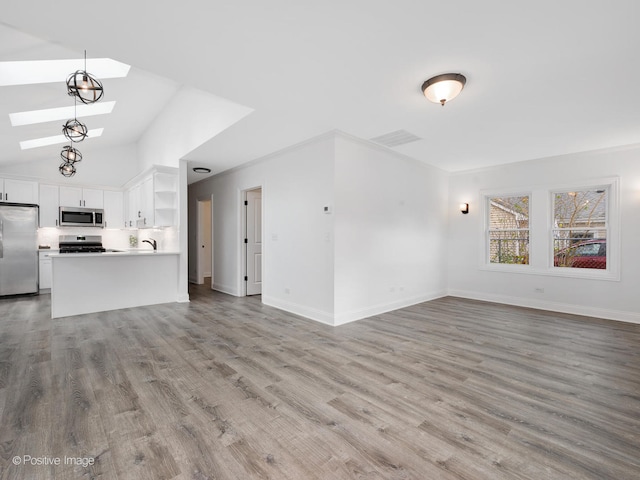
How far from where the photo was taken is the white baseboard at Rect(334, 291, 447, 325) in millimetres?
4264

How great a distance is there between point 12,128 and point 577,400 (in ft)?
27.2

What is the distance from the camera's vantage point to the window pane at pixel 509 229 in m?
5.70

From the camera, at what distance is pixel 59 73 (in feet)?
12.9

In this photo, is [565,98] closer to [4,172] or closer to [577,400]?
[577,400]

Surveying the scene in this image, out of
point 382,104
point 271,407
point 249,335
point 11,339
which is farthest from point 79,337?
A: point 382,104

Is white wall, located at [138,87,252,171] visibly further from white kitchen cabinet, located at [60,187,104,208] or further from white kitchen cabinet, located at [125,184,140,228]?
white kitchen cabinet, located at [60,187,104,208]

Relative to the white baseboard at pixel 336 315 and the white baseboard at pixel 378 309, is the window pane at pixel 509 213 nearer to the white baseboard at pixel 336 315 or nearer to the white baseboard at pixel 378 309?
the white baseboard at pixel 378 309

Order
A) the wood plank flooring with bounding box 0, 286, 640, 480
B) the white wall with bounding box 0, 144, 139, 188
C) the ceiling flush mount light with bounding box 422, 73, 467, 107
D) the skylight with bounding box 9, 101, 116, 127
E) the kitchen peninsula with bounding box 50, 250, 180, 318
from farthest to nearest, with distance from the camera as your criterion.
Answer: the white wall with bounding box 0, 144, 139, 188
the skylight with bounding box 9, 101, 116, 127
the kitchen peninsula with bounding box 50, 250, 180, 318
the ceiling flush mount light with bounding box 422, 73, 467, 107
the wood plank flooring with bounding box 0, 286, 640, 480

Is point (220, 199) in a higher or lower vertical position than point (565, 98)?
lower

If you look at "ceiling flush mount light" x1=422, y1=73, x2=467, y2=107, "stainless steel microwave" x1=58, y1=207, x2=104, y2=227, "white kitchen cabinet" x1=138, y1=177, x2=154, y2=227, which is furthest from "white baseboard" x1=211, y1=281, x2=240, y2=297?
"ceiling flush mount light" x1=422, y1=73, x2=467, y2=107

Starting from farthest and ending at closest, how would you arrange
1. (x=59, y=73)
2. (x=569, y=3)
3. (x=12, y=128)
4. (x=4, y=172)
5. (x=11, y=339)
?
(x=4, y=172) < (x=12, y=128) < (x=59, y=73) < (x=11, y=339) < (x=569, y=3)

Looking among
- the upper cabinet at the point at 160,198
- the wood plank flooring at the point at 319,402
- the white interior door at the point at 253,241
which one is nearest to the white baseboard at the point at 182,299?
the white interior door at the point at 253,241

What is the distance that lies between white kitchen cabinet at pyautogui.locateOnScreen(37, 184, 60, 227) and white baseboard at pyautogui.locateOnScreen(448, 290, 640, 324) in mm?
9172

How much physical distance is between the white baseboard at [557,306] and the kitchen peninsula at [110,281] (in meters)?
5.86
